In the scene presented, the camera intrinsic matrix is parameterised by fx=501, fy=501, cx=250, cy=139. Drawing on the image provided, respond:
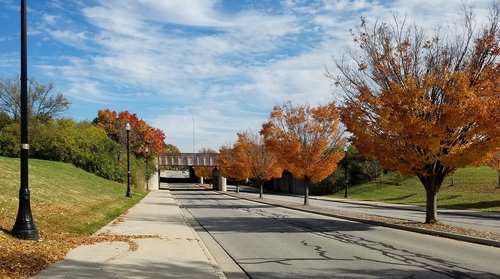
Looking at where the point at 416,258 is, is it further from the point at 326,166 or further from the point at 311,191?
the point at 311,191

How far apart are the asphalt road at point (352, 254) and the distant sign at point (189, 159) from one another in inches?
2881

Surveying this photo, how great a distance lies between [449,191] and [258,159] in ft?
64.6

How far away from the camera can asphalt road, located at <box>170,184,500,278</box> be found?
9.28 m

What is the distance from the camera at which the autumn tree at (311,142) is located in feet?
110

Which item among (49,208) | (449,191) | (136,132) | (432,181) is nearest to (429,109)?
(432,181)

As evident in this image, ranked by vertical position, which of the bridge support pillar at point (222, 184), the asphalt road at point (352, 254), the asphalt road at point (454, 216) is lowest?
the bridge support pillar at point (222, 184)

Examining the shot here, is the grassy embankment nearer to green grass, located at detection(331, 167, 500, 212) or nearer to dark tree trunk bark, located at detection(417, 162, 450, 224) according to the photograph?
dark tree trunk bark, located at detection(417, 162, 450, 224)

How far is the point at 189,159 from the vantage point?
300ft

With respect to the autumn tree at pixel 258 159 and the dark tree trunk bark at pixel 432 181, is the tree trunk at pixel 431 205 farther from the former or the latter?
the autumn tree at pixel 258 159

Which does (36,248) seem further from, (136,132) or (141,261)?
(136,132)

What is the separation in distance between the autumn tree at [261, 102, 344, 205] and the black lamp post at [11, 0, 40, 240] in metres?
23.4

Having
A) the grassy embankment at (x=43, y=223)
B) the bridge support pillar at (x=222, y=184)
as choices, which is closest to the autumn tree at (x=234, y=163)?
the bridge support pillar at (x=222, y=184)

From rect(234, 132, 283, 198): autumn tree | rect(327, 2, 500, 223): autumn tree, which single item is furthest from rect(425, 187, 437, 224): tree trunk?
rect(234, 132, 283, 198): autumn tree

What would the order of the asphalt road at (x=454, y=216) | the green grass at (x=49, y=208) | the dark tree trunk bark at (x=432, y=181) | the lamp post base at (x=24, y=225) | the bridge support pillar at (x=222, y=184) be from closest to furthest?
the lamp post base at (x=24, y=225), the green grass at (x=49, y=208), the dark tree trunk bark at (x=432, y=181), the asphalt road at (x=454, y=216), the bridge support pillar at (x=222, y=184)
